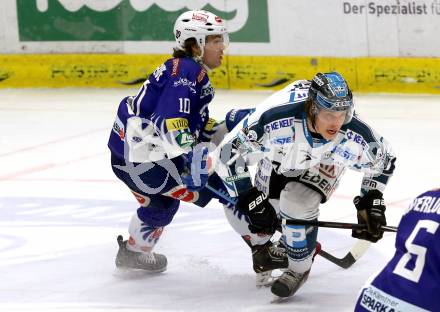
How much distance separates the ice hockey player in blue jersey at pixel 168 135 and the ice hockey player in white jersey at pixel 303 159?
11.1 inches

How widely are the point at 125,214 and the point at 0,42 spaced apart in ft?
Result: 16.6

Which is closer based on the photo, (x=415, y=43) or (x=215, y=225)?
(x=215, y=225)

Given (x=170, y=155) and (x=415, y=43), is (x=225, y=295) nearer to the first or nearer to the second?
(x=170, y=155)

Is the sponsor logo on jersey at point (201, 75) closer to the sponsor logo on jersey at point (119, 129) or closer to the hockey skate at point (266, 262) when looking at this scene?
the sponsor logo on jersey at point (119, 129)

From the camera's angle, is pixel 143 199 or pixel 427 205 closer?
pixel 427 205

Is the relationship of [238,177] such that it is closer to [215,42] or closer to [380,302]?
→ [215,42]

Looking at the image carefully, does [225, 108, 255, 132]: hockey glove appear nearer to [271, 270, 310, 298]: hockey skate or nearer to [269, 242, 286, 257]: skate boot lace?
[269, 242, 286, 257]: skate boot lace

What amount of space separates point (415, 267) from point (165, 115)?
1911 mm

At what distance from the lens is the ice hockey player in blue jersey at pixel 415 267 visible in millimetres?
2719

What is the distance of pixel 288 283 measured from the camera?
4348mm

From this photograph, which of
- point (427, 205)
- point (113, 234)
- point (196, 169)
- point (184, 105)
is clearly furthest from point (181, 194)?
point (427, 205)

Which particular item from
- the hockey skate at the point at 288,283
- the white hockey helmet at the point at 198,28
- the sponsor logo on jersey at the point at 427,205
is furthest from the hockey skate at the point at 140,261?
the sponsor logo on jersey at the point at 427,205

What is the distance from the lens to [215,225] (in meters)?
5.66

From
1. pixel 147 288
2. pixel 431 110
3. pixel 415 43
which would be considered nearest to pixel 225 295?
pixel 147 288
